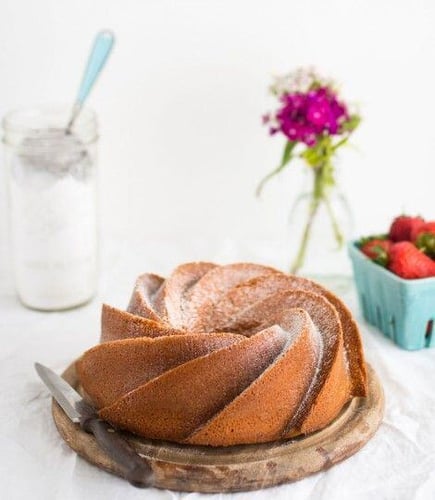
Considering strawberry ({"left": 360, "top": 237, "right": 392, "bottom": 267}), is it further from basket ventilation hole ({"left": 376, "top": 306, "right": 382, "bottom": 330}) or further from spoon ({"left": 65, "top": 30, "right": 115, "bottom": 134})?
spoon ({"left": 65, "top": 30, "right": 115, "bottom": 134})

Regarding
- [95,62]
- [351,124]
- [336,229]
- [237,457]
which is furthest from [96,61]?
[237,457]

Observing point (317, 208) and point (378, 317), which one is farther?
point (317, 208)

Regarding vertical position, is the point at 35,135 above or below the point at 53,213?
above

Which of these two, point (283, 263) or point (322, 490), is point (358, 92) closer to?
point (283, 263)

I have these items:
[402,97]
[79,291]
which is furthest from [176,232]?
[402,97]

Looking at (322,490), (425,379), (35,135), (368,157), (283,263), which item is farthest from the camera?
(368,157)

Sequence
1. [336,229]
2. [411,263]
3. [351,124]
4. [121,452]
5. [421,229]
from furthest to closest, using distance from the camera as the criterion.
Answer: [336,229]
[351,124]
[421,229]
[411,263]
[121,452]

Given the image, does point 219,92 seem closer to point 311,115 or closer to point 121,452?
point 311,115
